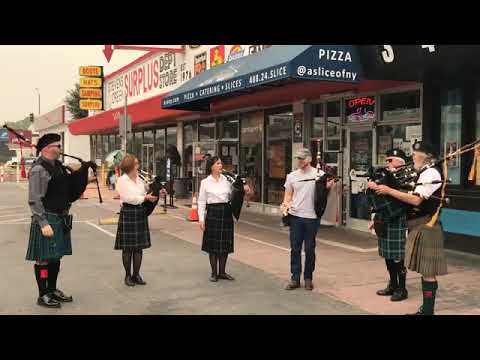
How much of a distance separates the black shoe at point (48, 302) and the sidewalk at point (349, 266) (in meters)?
2.86

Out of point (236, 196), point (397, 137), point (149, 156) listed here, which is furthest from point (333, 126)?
point (149, 156)

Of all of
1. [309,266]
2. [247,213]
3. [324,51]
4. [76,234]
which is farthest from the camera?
[247,213]

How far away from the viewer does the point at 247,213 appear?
14.8 metres

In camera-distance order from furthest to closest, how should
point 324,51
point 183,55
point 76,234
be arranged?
point 183,55 → point 76,234 → point 324,51

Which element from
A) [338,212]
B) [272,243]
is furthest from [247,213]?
[272,243]

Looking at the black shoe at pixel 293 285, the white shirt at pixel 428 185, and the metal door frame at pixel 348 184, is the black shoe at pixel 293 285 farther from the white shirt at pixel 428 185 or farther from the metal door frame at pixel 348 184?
the metal door frame at pixel 348 184

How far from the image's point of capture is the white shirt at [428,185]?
16.4 feet

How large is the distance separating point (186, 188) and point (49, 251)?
13.0 m

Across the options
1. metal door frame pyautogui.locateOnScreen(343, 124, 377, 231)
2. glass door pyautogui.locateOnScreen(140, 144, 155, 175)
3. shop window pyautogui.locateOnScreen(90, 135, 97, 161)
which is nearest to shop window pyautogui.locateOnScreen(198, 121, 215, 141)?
glass door pyautogui.locateOnScreen(140, 144, 155, 175)

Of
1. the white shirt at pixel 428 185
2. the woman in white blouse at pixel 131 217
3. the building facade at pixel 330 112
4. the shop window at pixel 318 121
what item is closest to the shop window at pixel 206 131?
the building facade at pixel 330 112

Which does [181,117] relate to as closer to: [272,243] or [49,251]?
[272,243]

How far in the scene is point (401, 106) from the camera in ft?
33.4

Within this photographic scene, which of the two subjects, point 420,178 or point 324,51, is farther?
point 324,51

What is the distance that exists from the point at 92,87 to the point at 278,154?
17600 millimetres
